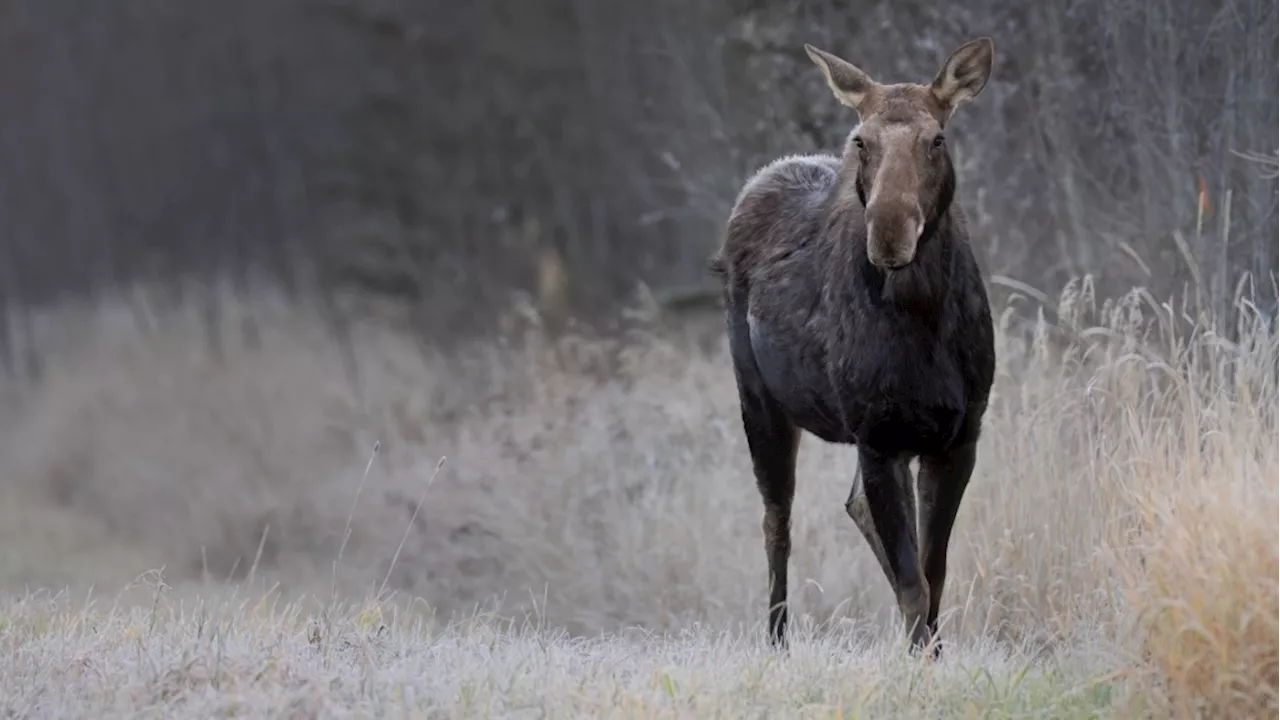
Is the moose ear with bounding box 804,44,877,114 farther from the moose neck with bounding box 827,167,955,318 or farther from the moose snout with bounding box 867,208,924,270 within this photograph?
the moose snout with bounding box 867,208,924,270

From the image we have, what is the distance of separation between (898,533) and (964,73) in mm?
1617

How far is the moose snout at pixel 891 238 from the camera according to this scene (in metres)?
5.39

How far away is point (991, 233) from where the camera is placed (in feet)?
35.2

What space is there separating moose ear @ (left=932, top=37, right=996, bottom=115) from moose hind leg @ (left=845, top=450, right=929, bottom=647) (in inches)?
50.3

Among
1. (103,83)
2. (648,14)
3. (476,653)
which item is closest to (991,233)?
(648,14)

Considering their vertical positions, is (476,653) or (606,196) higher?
(606,196)

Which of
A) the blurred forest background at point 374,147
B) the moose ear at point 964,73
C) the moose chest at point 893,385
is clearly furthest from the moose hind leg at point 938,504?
the blurred forest background at point 374,147

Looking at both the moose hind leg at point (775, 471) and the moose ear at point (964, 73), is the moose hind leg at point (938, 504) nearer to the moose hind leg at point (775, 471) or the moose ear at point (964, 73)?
the moose hind leg at point (775, 471)

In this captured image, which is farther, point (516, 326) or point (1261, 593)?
point (516, 326)

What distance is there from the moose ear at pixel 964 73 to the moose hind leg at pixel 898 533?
128 centimetres

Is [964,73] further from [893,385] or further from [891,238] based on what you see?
[893,385]

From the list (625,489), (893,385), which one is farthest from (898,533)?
(625,489)

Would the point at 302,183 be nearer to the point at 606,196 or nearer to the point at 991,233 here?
the point at 606,196

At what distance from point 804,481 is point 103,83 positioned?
8.49 m
